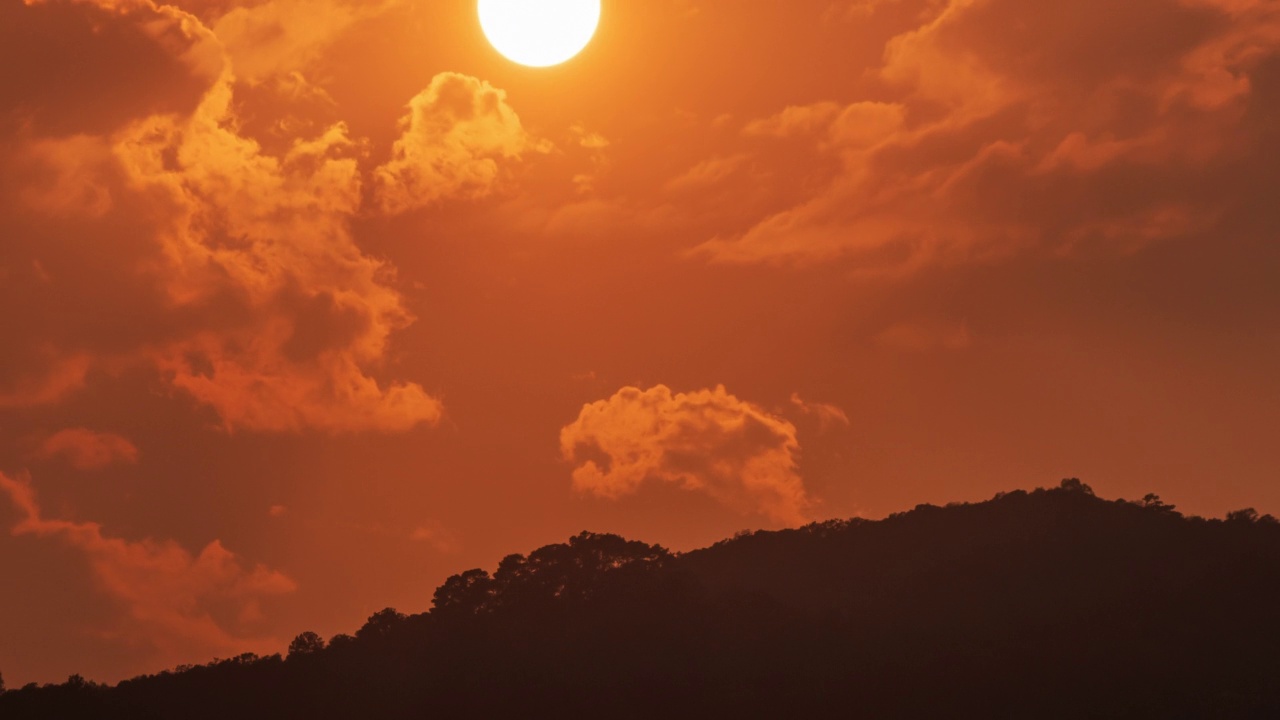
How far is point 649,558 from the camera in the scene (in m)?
159

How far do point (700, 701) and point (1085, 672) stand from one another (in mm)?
36893

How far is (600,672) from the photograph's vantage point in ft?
476

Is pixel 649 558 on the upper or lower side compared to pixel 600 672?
upper

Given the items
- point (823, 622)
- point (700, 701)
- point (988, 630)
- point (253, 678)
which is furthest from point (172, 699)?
point (988, 630)

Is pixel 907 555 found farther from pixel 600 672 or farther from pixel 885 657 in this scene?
pixel 600 672

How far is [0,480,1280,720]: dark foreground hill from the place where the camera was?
464ft

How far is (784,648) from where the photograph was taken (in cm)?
14750

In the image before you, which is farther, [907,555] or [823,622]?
[907,555]

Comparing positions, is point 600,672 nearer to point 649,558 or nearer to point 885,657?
point 649,558

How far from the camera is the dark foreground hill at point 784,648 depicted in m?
142

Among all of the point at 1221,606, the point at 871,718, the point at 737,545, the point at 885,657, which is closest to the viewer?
Answer: the point at 871,718

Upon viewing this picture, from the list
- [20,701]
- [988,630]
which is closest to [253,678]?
[20,701]

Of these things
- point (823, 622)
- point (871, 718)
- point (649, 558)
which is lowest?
point (871, 718)

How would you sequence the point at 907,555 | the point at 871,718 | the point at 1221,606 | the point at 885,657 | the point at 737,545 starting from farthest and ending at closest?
the point at 737,545, the point at 907,555, the point at 1221,606, the point at 885,657, the point at 871,718
